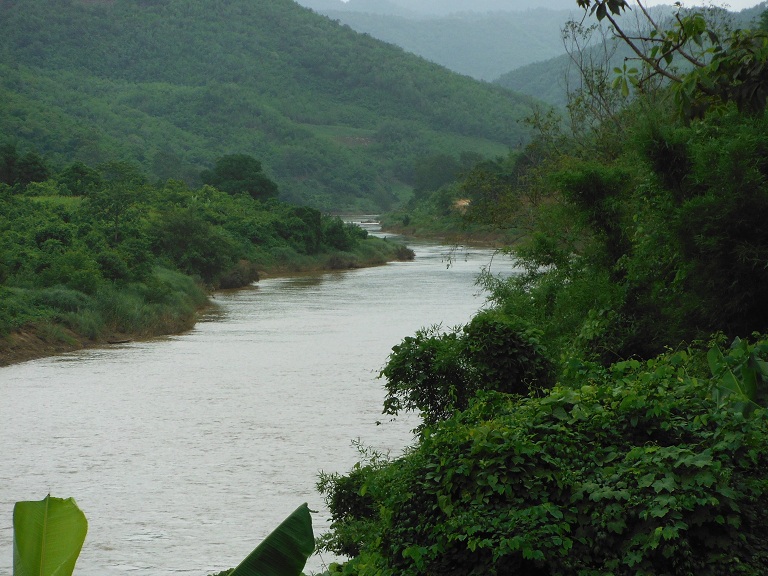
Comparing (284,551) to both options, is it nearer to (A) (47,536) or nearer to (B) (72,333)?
(A) (47,536)

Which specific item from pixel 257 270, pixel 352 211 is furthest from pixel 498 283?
pixel 352 211

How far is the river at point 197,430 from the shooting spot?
11742mm

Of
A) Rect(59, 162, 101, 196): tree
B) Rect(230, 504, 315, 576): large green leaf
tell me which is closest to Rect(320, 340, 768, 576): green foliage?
Rect(230, 504, 315, 576): large green leaf

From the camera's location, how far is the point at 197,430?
17.1 meters

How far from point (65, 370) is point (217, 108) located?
8652 centimetres

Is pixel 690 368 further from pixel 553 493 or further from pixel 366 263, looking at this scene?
pixel 366 263

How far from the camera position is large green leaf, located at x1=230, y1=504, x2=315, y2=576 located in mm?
4195

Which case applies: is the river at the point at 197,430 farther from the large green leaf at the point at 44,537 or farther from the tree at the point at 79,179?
the tree at the point at 79,179

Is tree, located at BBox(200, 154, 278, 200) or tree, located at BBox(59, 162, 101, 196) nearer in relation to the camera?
tree, located at BBox(59, 162, 101, 196)

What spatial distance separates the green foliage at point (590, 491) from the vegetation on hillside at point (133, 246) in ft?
62.9

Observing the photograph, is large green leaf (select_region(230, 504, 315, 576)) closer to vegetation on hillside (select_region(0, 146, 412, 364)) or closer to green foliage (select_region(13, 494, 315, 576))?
green foliage (select_region(13, 494, 315, 576))

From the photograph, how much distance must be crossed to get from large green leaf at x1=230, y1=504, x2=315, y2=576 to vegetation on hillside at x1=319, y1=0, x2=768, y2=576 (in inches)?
58.3

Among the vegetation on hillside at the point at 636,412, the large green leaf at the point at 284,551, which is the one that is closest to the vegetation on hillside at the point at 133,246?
the vegetation on hillside at the point at 636,412

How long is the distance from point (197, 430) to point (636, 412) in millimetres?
11815
